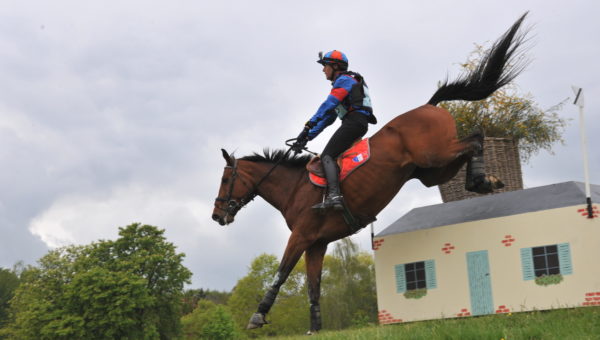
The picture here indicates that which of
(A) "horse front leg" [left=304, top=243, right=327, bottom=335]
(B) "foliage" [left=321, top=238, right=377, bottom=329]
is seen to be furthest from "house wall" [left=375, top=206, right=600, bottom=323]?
(B) "foliage" [left=321, top=238, right=377, bottom=329]

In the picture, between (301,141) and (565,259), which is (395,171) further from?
(565,259)

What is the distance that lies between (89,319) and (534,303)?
34.6 meters

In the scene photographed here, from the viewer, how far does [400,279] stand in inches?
502

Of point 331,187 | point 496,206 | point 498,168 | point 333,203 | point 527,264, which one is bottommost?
point 527,264

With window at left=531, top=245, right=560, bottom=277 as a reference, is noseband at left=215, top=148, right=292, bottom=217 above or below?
above

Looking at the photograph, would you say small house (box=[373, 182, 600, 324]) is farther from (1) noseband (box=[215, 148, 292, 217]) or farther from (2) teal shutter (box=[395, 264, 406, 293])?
(1) noseband (box=[215, 148, 292, 217])

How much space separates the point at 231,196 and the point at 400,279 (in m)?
5.77

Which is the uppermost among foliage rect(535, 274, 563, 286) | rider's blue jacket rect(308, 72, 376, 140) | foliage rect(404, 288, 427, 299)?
rider's blue jacket rect(308, 72, 376, 140)

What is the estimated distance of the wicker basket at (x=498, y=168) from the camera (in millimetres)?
12664

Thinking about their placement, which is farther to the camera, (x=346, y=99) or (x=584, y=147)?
(x=584, y=147)

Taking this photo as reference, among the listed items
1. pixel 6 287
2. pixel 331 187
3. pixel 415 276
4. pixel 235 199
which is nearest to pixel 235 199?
pixel 235 199

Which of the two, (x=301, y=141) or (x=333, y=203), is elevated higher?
(x=301, y=141)

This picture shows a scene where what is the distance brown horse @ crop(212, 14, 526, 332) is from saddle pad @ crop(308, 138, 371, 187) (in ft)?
0.21

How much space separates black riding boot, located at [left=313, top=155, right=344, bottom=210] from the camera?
23.2 ft
